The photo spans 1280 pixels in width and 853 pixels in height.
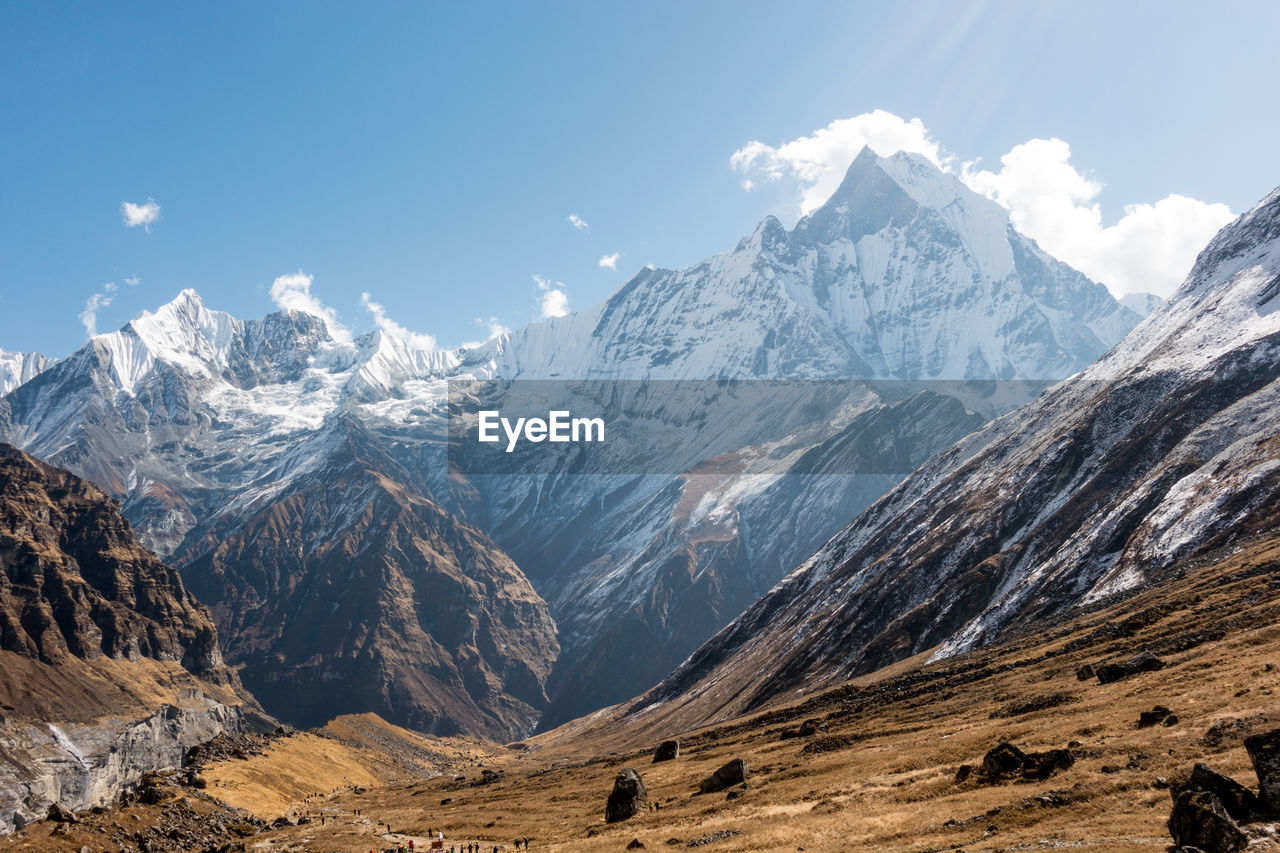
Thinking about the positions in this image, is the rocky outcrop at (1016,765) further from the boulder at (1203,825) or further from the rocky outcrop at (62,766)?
the rocky outcrop at (62,766)

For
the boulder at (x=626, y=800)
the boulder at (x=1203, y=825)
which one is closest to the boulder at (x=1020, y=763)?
the boulder at (x=1203, y=825)

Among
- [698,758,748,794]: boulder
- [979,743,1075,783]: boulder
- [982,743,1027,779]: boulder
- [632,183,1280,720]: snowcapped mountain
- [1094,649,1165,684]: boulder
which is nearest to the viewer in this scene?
[979,743,1075,783]: boulder

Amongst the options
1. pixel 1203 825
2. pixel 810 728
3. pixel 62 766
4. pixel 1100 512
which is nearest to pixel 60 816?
pixel 810 728

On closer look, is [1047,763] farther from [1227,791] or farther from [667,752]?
[667,752]

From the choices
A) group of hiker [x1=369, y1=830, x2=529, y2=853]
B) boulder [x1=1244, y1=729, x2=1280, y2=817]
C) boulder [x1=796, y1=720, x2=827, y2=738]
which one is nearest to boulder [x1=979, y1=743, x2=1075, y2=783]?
boulder [x1=1244, y1=729, x2=1280, y2=817]

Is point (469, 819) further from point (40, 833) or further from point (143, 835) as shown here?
point (40, 833)

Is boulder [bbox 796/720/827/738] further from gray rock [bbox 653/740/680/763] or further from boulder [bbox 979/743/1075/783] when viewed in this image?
boulder [bbox 979/743/1075/783]
